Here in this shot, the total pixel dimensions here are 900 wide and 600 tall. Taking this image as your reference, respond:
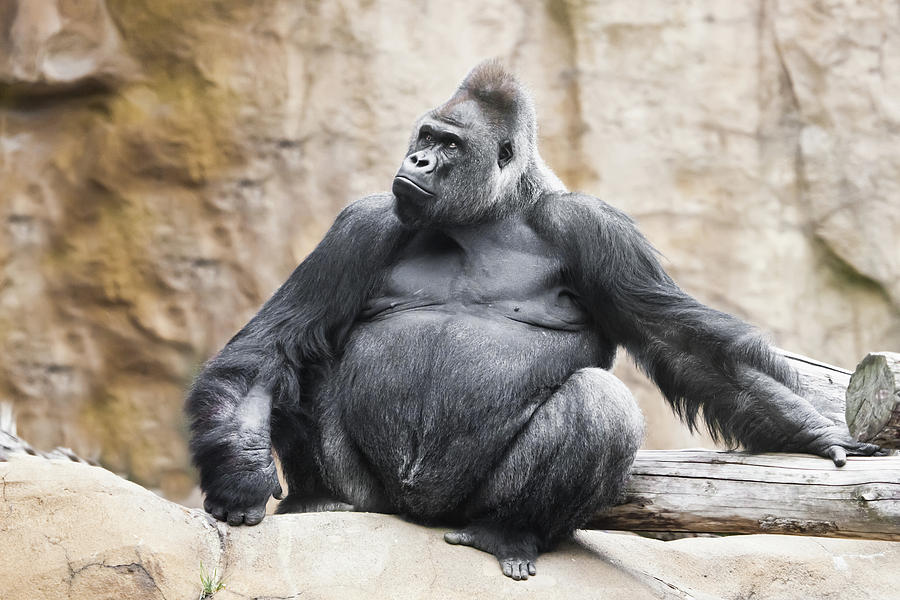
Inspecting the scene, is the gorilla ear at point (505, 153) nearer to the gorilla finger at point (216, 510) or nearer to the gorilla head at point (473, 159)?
the gorilla head at point (473, 159)

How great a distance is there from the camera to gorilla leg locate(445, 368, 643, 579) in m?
3.87

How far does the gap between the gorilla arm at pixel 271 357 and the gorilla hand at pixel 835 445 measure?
176 centimetres

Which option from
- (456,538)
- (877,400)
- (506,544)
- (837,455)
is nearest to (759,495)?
(837,455)

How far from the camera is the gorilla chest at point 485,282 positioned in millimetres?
4230

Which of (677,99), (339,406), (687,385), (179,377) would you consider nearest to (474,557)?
(339,406)

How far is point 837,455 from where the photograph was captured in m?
3.82

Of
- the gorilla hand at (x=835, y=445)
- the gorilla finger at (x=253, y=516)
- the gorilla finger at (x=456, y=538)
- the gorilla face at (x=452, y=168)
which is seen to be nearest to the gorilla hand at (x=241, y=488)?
the gorilla finger at (x=253, y=516)

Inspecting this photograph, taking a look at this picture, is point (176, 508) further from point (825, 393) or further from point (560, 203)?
point (825, 393)

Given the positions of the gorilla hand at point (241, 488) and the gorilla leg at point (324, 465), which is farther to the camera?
the gorilla leg at point (324, 465)

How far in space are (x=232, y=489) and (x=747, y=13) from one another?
603cm

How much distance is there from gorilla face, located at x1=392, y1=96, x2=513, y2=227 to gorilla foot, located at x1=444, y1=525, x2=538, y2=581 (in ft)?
3.94

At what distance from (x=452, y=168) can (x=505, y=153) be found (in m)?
0.29

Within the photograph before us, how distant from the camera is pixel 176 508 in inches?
148

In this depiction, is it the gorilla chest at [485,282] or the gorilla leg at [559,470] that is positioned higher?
the gorilla chest at [485,282]
